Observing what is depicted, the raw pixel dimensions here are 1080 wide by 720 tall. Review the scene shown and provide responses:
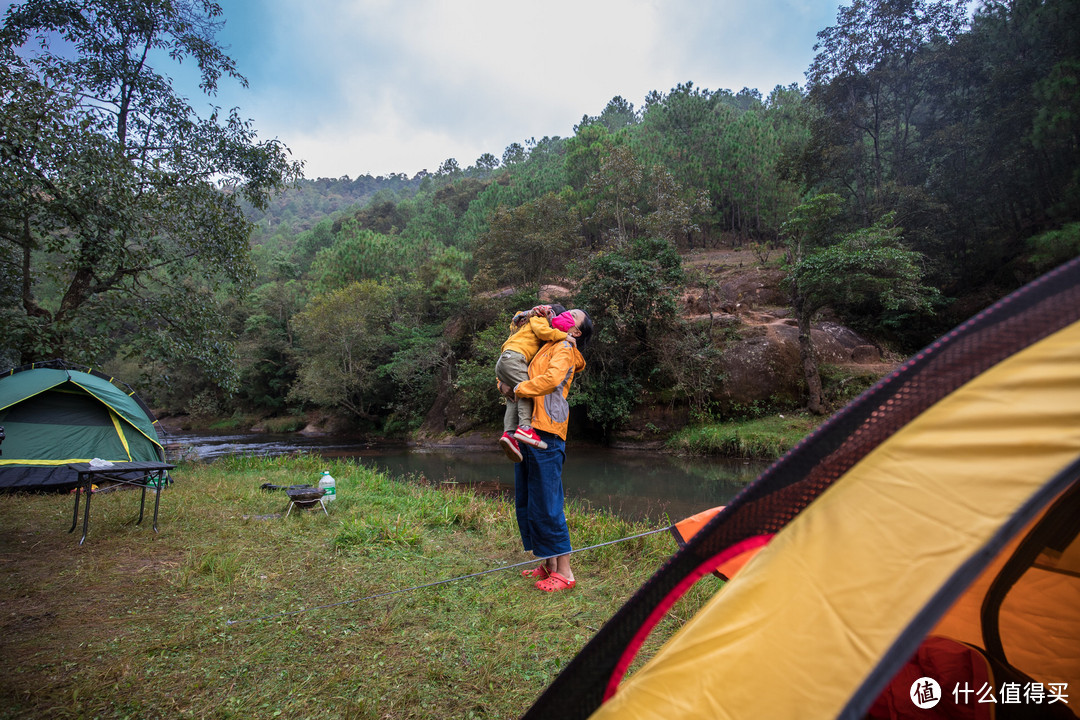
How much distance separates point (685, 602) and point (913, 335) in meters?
16.0

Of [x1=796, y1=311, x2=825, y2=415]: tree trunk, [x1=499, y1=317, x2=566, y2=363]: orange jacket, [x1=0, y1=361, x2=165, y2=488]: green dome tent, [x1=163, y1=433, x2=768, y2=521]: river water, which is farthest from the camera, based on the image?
[x1=796, y1=311, x2=825, y2=415]: tree trunk

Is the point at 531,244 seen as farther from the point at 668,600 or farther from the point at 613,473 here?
the point at 668,600

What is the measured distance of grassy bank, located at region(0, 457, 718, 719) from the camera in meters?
1.75

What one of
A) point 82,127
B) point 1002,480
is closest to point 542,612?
point 1002,480

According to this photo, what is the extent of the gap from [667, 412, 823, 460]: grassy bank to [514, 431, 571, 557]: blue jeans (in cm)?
987

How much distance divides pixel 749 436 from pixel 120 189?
12415mm

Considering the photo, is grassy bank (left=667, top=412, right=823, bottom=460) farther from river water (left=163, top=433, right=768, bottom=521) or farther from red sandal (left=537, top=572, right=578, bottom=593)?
red sandal (left=537, top=572, right=578, bottom=593)

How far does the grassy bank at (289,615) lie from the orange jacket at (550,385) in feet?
3.00

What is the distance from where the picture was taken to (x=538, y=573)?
2914 millimetres

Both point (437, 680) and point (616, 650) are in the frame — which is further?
point (437, 680)

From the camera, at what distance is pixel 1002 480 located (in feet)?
2.50

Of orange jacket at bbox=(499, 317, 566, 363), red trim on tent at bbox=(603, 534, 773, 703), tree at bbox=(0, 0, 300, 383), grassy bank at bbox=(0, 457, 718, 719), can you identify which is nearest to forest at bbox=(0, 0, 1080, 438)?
tree at bbox=(0, 0, 300, 383)

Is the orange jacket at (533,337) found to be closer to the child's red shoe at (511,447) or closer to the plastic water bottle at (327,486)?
the child's red shoe at (511,447)

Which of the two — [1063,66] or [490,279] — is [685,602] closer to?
[1063,66]
